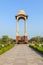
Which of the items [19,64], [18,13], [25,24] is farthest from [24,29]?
[19,64]

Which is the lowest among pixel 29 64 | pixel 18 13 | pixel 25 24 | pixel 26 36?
pixel 29 64

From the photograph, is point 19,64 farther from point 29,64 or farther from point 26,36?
point 26,36

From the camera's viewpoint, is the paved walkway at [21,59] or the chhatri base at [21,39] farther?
the chhatri base at [21,39]

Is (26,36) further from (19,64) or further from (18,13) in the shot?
(19,64)

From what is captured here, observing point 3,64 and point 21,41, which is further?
point 21,41

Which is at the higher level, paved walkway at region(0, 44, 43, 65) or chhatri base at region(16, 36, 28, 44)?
chhatri base at region(16, 36, 28, 44)

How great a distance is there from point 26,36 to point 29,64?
3047 centimetres

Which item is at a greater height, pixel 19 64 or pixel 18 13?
pixel 18 13

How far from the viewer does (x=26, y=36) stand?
38.3 metres

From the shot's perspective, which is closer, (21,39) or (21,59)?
(21,59)

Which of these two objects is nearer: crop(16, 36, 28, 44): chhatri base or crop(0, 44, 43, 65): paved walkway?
crop(0, 44, 43, 65): paved walkway

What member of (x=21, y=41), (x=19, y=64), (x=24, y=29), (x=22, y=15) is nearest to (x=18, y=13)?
(x=22, y=15)

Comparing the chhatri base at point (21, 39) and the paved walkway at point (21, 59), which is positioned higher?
the chhatri base at point (21, 39)

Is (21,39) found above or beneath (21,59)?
above
